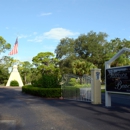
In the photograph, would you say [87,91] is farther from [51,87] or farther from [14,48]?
[14,48]

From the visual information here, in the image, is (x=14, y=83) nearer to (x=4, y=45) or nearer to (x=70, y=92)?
(x=4, y=45)

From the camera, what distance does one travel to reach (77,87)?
1622 centimetres

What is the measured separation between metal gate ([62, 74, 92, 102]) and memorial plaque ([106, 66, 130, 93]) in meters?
1.96

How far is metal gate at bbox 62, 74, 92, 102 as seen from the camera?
14975mm

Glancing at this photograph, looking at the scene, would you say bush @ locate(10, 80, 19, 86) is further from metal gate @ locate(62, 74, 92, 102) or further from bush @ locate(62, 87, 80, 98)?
bush @ locate(62, 87, 80, 98)

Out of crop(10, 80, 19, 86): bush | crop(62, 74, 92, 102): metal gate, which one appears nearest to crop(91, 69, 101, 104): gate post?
crop(62, 74, 92, 102): metal gate

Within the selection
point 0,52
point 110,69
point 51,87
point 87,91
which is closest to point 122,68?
point 110,69

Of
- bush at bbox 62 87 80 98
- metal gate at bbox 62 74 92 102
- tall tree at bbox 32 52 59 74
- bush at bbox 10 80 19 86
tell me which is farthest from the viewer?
tall tree at bbox 32 52 59 74

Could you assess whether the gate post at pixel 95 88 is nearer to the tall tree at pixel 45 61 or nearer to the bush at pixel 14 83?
the bush at pixel 14 83

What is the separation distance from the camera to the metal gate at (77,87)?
590 inches

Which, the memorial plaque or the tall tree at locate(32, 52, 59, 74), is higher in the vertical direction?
the tall tree at locate(32, 52, 59, 74)

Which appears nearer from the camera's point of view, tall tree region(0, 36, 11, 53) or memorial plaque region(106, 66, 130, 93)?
memorial plaque region(106, 66, 130, 93)

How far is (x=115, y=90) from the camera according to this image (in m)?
11.9

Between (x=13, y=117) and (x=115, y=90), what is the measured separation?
5.73 m
